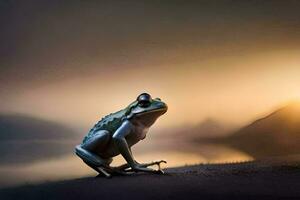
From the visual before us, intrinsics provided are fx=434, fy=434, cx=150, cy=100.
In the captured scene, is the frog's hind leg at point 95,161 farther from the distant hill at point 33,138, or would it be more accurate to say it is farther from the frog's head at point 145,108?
the distant hill at point 33,138

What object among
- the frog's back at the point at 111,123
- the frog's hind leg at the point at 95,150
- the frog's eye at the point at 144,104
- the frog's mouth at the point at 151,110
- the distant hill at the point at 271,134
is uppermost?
the distant hill at the point at 271,134

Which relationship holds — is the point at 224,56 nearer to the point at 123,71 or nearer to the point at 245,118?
the point at 245,118

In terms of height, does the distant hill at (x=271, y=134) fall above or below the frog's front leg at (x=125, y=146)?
above

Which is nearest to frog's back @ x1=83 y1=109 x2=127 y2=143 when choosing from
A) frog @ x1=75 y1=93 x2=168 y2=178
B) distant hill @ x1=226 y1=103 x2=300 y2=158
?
frog @ x1=75 y1=93 x2=168 y2=178

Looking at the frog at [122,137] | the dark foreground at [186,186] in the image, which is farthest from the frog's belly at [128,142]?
the dark foreground at [186,186]

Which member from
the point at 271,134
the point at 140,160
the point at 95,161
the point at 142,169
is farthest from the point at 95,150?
the point at 271,134

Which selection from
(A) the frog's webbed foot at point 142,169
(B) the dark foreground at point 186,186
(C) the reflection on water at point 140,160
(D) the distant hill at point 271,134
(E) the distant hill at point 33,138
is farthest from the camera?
(D) the distant hill at point 271,134

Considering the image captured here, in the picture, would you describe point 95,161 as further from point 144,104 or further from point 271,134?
point 271,134

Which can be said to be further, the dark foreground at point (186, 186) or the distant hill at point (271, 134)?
the distant hill at point (271, 134)
